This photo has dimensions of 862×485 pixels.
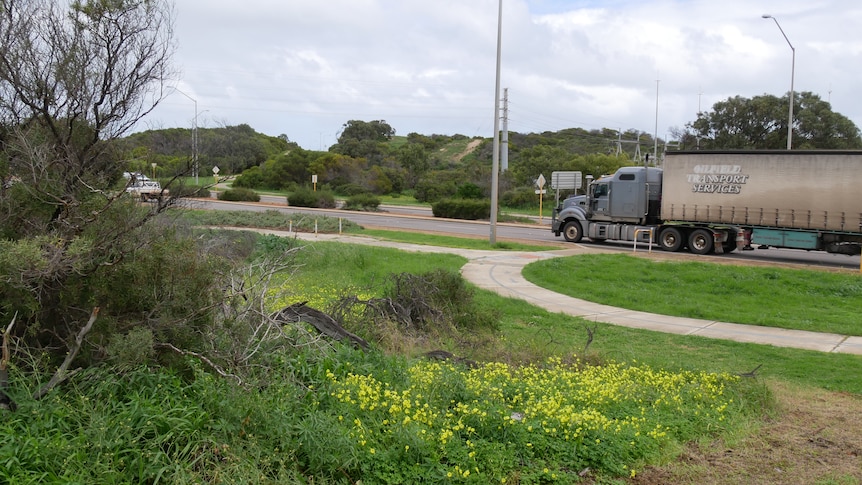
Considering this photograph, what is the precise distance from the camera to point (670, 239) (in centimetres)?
2872

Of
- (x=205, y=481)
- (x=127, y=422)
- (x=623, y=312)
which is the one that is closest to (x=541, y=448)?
(x=205, y=481)

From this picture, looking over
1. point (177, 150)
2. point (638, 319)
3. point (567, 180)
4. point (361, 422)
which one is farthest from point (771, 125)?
point (361, 422)

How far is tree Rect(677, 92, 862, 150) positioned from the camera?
160 ft

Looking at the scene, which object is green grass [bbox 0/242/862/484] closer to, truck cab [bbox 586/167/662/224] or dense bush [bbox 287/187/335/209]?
truck cab [bbox 586/167/662/224]

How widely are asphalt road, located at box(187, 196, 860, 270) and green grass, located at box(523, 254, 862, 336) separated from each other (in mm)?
7799

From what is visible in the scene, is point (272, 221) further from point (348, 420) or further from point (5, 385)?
point (5, 385)

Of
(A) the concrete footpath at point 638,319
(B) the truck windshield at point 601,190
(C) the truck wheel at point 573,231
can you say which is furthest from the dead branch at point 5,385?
(C) the truck wheel at point 573,231

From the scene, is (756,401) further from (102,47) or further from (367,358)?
(102,47)

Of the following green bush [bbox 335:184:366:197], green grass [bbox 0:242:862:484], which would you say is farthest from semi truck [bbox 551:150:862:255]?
green bush [bbox 335:184:366:197]

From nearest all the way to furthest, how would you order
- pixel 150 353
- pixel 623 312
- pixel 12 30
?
pixel 150 353, pixel 12 30, pixel 623 312

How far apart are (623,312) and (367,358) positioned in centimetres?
940

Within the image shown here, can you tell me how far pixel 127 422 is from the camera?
485 cm

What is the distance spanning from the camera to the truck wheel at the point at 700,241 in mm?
27469

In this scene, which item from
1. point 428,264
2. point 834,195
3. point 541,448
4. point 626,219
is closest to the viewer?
point 541,448
